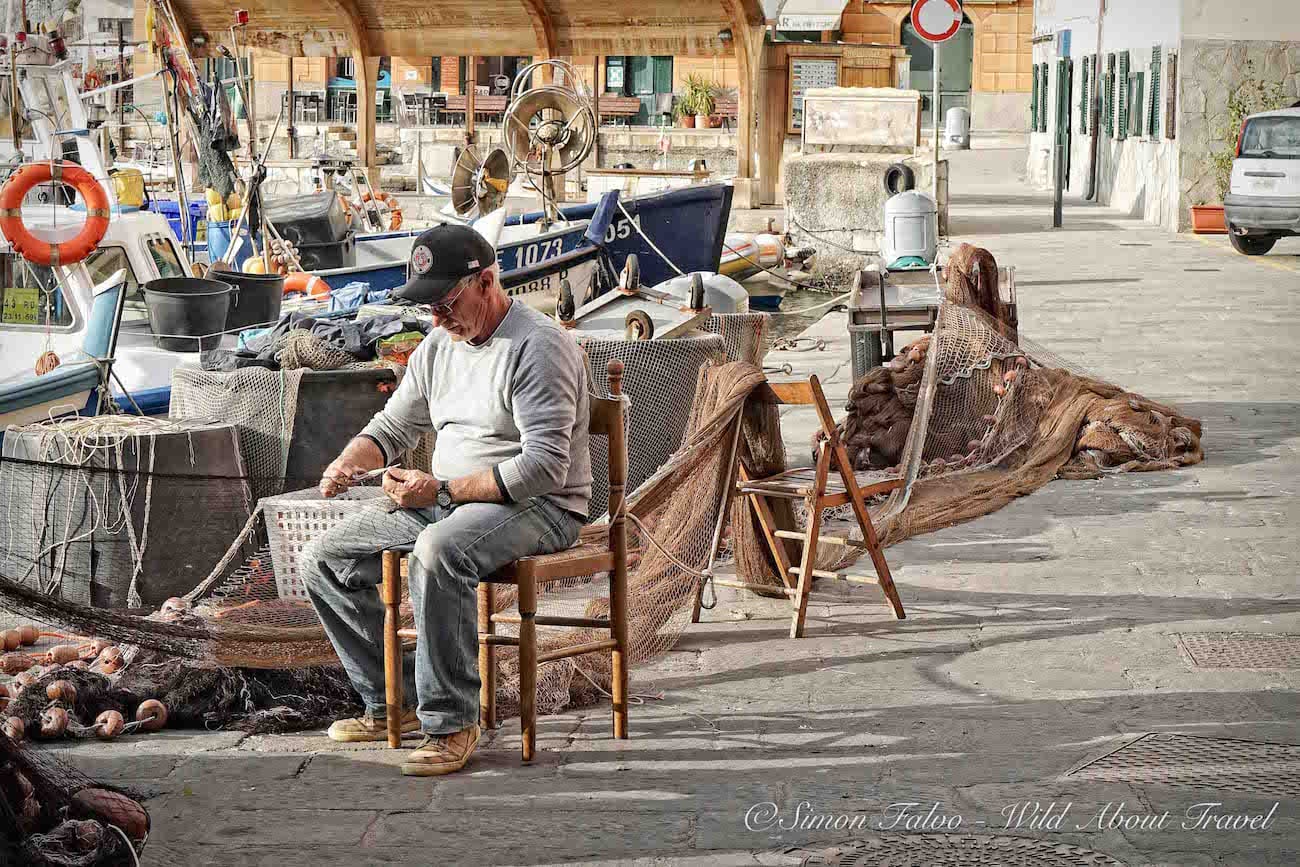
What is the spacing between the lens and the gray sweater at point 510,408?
4.84m

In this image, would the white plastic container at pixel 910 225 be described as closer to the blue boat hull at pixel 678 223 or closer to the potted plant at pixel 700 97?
the blue boat hull at pixel 678 223

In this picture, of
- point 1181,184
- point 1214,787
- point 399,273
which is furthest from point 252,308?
point 1181,184

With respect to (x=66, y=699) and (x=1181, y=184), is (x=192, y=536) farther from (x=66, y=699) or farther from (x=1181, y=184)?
(x=1181, y=184)

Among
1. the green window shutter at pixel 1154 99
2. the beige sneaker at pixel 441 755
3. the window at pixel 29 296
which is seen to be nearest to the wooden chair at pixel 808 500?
the beige sneaker at pixel 441 755

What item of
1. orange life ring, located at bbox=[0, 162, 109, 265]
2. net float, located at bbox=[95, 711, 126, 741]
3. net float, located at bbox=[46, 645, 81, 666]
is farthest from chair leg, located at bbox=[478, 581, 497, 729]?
orange life ring, located at bbox=[0, 162, 109, 265]

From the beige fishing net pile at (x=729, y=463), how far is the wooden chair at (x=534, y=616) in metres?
0.32

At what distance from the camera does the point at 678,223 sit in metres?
20.0

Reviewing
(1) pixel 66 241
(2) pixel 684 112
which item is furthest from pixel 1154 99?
(1) pixel 66 241

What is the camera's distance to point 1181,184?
2567cm

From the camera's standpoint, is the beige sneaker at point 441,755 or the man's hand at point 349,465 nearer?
the beige sneaker at point 441,755

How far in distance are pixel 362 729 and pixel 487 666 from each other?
0.43 metres

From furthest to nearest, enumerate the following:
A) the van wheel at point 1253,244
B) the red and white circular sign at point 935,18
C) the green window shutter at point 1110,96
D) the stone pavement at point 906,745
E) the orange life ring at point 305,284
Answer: the green window shutter at point 1110,96, the van wheel at point 1253,244, the red and white circular sign at point 935,18, the orange life ring at point 305,284, the stone pavement at point 906,745

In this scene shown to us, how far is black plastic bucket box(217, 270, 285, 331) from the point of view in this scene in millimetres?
11789

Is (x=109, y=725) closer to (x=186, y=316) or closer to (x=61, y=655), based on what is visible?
(x=61, y=655)
